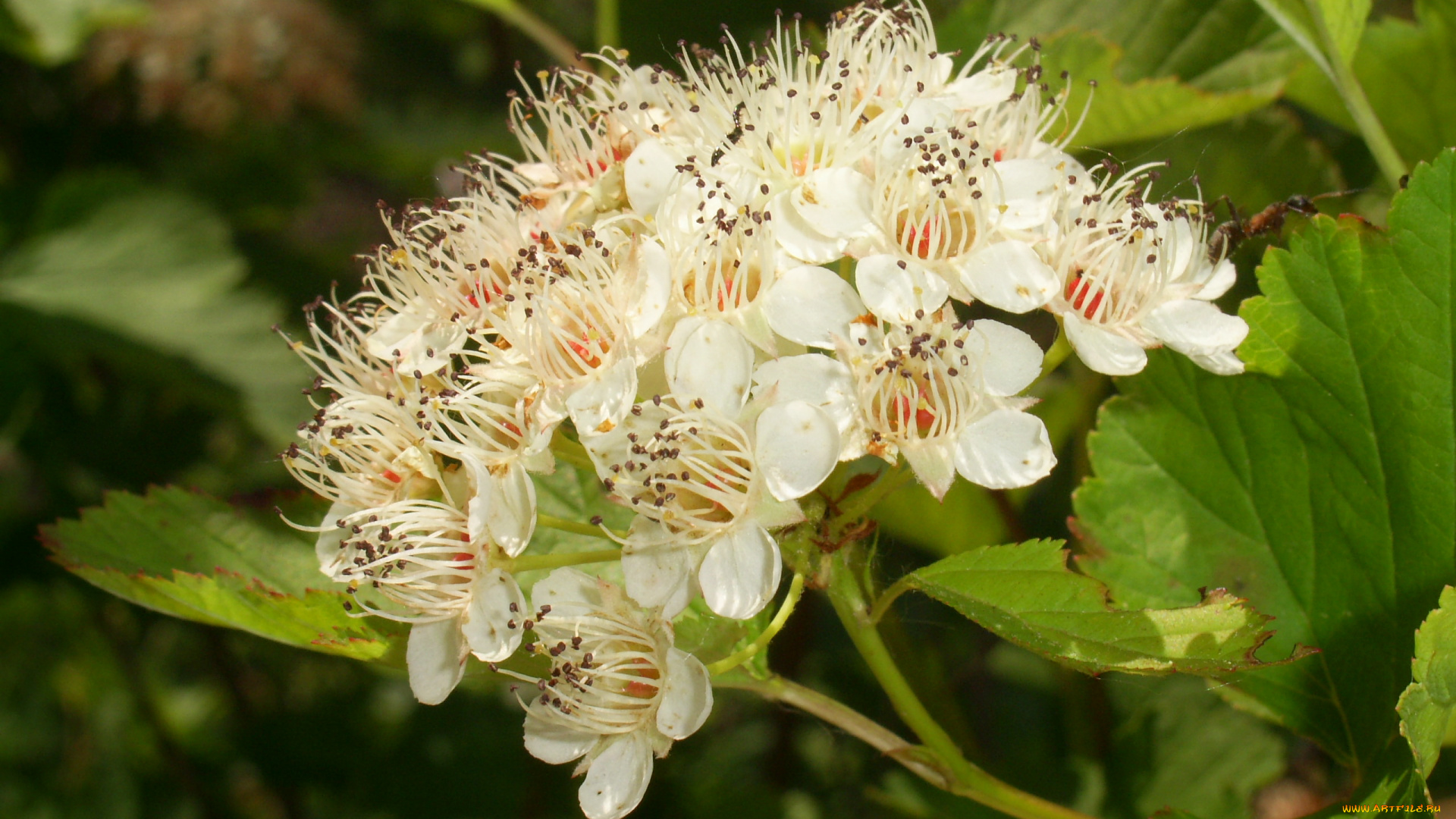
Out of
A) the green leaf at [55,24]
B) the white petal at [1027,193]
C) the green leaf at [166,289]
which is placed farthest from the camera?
the green leaf at [166,289]

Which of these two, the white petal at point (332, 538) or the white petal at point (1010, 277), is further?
the white petal at point (332, 538)

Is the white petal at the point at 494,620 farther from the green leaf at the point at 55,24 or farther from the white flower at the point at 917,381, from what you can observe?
the green leaf at the point at 55,24

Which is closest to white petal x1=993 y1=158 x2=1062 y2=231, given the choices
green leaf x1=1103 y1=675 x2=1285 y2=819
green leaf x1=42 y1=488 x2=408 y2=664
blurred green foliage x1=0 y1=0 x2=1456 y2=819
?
blurred green foliage x1=0 y1=0 x2=1456 y2=819

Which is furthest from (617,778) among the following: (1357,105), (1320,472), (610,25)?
(610,25)

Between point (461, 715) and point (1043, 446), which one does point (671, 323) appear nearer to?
point (1043, 446)

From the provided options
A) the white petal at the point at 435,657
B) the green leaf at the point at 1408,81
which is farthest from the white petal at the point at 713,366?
the green leaf at the point at 1408,81

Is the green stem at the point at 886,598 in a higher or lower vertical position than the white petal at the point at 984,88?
lower

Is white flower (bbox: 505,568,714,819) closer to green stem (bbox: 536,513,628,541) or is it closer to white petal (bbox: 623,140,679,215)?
green stem (bbox: 536,513,628,541)
